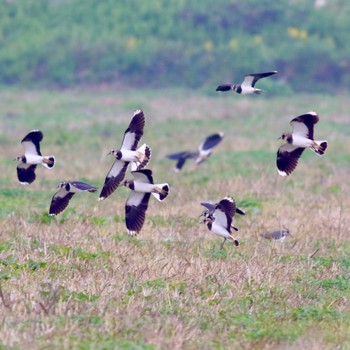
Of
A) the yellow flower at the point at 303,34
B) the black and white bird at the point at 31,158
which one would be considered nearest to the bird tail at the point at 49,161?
the black and white bird at the point at 31,158

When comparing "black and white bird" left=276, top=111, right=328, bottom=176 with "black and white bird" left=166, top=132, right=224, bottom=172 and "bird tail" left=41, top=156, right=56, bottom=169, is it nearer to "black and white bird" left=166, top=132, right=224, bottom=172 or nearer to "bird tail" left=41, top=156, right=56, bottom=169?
"bird tail" left=41, top=156, right=56, bottom=169

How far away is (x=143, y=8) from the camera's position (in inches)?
1793

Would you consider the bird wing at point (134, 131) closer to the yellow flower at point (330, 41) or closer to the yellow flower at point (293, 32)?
the yellow flower at point (330, 41)

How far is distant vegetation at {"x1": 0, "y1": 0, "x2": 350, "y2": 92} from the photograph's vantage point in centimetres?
4019

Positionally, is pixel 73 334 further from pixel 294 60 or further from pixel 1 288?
pixel 294 60

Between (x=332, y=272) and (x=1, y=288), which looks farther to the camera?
(x=332, y=272)

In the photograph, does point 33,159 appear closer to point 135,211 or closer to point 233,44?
point 135,211

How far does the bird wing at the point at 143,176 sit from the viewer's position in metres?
9.43

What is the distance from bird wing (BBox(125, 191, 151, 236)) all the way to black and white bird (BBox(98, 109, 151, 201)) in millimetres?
221

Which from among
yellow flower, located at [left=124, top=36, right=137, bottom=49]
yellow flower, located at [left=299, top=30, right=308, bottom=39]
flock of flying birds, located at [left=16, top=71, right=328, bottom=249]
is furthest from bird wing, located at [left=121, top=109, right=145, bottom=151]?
yellow flower, located at [left=299, top=30, right=308, bottom=39]

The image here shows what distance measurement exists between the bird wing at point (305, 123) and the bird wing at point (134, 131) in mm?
1454

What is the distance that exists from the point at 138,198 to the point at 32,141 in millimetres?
1433

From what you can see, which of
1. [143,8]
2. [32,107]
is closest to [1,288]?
[32,107]

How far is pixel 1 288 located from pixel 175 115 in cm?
2069
